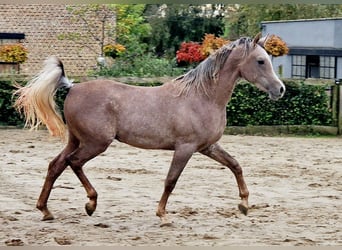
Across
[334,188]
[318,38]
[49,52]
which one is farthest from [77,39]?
[334,188]

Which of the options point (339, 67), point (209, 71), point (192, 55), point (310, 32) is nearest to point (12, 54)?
point (192, 55)

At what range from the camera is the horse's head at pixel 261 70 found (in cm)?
565

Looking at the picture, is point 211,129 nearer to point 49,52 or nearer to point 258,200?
point 258,200

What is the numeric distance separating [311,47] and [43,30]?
7723mm

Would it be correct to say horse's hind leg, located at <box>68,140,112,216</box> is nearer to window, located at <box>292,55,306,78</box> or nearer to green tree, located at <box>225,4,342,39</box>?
window, located at <box>292,55,306,78</box>

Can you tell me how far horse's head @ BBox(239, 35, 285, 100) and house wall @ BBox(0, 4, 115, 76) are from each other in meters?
14.4

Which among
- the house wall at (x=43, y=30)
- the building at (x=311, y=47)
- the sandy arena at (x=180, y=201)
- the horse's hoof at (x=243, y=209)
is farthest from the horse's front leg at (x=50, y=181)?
the house wall at (x=43, y=30)

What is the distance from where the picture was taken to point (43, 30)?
20.1 meters

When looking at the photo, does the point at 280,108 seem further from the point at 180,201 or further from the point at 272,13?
the point at 272,13

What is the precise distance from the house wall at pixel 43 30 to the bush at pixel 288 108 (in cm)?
750

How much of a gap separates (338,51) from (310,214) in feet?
43.5

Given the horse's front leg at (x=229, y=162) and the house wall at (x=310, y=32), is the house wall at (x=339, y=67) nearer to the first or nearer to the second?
the house wall at (x=310, y=32)

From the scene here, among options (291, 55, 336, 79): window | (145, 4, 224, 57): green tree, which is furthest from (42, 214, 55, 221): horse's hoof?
(145, 4, 224, 57): green tree

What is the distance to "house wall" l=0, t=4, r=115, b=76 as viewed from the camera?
1992 cm
